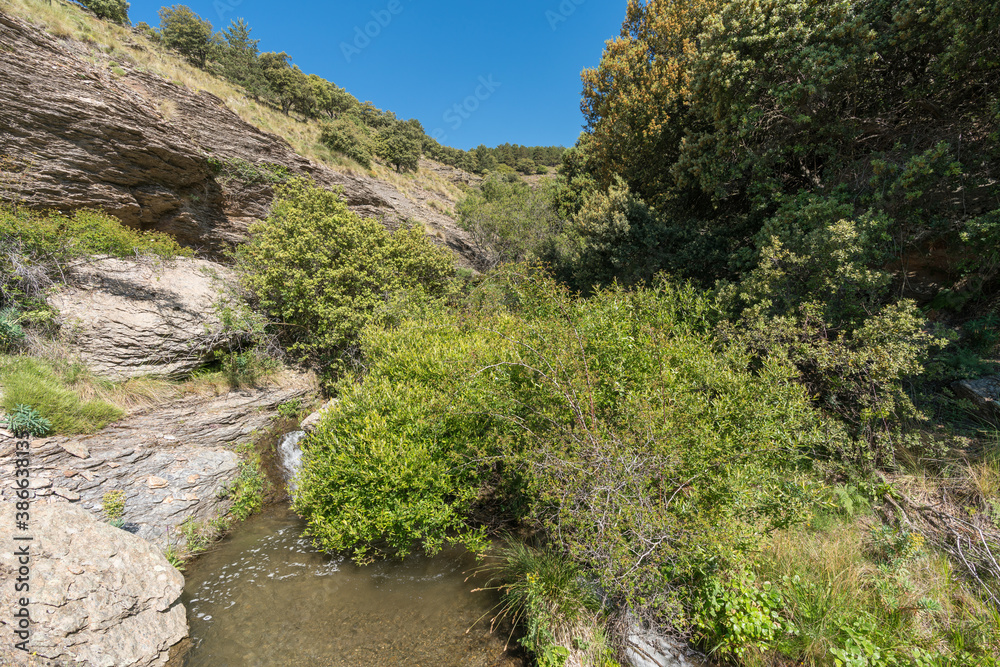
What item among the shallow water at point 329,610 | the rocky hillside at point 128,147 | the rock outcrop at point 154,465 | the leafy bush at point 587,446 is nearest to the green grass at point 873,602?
the leafy bush at point 587,446

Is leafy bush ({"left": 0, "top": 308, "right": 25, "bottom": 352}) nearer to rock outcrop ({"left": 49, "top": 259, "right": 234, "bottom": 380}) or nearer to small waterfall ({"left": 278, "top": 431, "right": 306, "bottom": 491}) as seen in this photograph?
rock outcrop ({"left": 49, "top": 259, "right": 234, "bottom": 380})

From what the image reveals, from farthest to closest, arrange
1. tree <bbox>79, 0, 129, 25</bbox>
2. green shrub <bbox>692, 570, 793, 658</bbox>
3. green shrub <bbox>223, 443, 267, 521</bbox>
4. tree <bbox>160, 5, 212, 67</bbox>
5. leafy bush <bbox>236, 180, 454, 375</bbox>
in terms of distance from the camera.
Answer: tree <bbox>160, 5, 212, 67</bbox> < tree <bbox>79, 0, 129, 25</bbox> < leafy bush <bbox>236, 180, 454, 375</bbox> < green shrub <bbox>223, 443, 267, 521</bbox> < green shrub <bbox>692, 570, 793, 658</bbox>

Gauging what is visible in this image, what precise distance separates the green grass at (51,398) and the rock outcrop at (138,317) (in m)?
0.93

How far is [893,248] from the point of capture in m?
6.52

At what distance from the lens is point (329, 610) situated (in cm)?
475

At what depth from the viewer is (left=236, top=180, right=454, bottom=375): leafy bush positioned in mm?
9805

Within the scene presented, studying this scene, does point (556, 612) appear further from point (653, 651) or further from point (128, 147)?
point (128, 147)

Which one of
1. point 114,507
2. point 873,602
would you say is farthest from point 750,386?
point 114,507

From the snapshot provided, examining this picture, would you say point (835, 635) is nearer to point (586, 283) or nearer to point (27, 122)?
point (586, 283)

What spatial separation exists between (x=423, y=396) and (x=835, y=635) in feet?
16.8

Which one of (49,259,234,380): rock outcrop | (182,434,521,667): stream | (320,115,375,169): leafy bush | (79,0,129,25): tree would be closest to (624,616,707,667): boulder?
(182,434,521,667): stream

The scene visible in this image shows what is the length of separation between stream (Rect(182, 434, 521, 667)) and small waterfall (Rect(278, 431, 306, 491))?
4.97 feet

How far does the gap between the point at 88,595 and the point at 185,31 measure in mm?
31984

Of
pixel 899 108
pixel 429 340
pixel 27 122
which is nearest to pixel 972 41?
pixel 899 108
